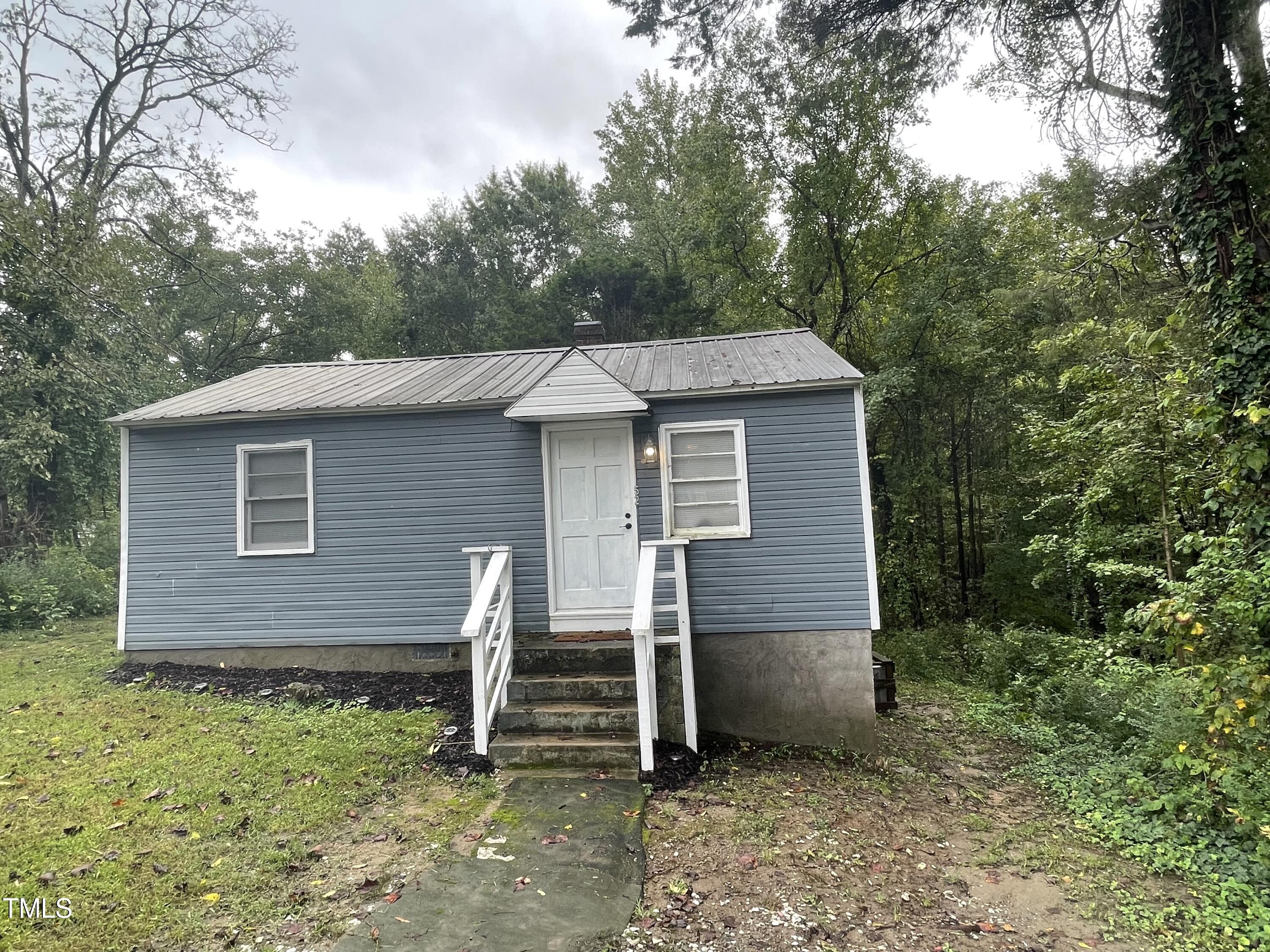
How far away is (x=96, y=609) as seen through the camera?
38.0ft

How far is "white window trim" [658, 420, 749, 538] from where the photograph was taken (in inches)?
251

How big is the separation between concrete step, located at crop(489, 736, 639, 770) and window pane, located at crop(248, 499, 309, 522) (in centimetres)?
402

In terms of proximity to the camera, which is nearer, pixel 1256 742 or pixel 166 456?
pixel 1256 742

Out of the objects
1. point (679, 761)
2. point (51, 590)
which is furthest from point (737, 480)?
point (51, 590)

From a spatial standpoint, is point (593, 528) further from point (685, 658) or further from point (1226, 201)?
point (1226, 201)

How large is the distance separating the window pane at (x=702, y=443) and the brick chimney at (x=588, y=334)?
3.20 metres

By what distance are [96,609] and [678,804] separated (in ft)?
41.1

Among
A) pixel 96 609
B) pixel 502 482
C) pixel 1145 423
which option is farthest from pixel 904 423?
pixel 96 609

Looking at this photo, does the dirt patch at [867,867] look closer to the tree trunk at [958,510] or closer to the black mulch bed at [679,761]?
the black mulch bed at [679,761]

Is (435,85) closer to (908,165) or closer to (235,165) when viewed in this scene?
(235,165)

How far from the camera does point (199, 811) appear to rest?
4148 mm

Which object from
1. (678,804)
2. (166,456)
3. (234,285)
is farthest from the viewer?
(234,285)

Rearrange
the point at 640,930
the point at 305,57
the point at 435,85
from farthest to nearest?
the point at 435,85 → the point at 305,57 → the point at 640,930

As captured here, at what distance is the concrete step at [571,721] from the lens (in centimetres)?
519
